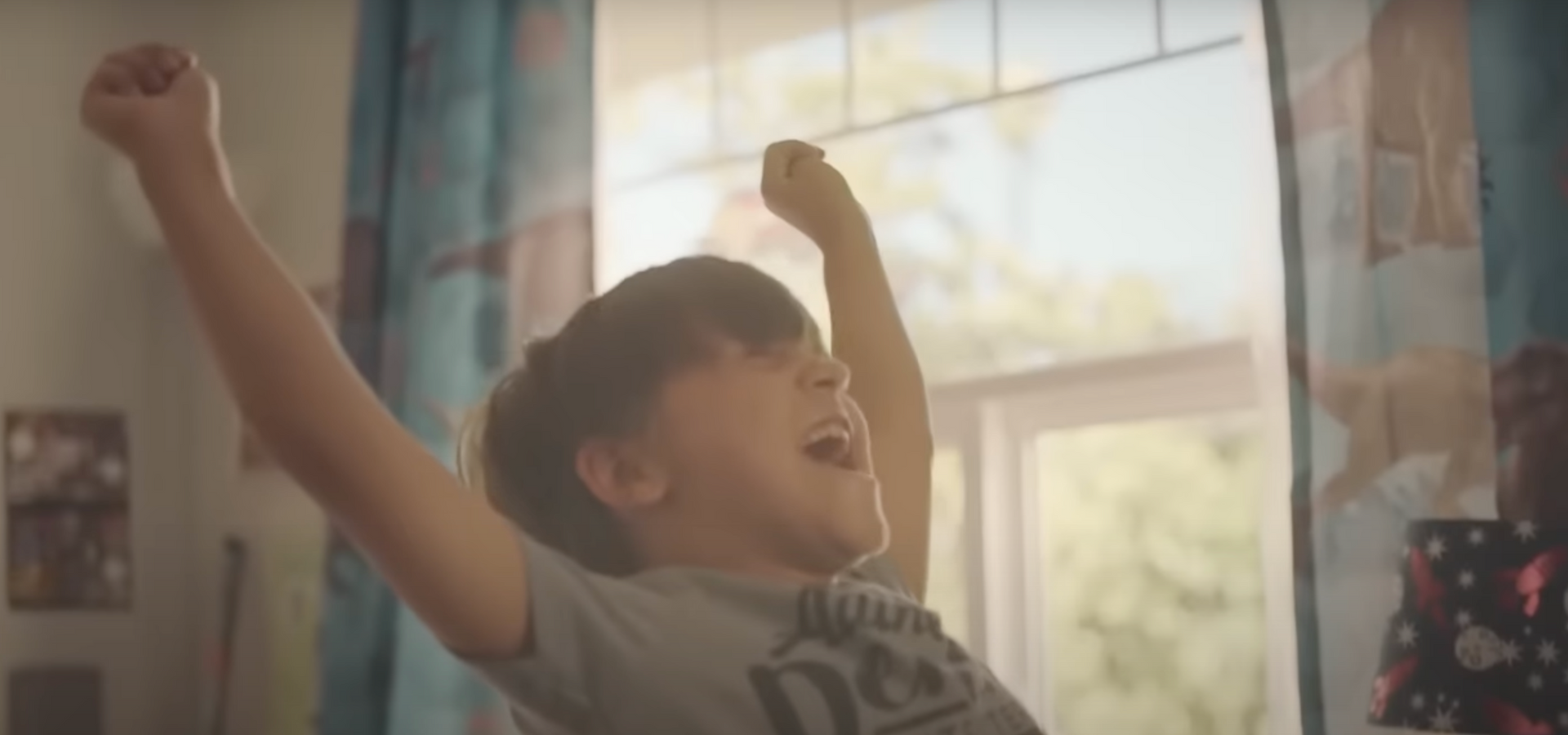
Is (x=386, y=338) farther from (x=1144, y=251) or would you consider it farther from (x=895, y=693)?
(x=895, y=693)

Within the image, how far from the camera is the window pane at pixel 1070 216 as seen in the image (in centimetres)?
138

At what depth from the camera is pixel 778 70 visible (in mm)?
1653

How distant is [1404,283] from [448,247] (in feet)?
2.92

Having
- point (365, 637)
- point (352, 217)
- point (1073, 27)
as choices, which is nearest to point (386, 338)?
point (352, 217)

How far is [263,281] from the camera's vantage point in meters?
0.62

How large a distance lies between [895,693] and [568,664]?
13 centimetres

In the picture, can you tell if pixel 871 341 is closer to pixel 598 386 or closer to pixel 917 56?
pixel 598 386

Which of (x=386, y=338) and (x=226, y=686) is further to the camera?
(x=226, y=686)

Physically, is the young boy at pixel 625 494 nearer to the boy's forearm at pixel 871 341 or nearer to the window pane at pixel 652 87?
the boy's forearm at pixel 871 341

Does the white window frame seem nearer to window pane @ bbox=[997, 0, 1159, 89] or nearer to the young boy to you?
window pane @ bbox=[997, 0, 1159, 89]

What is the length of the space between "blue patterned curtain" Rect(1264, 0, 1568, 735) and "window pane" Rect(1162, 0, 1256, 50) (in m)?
0.14

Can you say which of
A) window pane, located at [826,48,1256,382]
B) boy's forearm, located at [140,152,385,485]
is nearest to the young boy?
boy's forearm, located at [140,152,385,485]

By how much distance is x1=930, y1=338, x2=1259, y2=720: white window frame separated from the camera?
4.72ft

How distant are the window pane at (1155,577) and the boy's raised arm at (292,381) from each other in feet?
2.75
